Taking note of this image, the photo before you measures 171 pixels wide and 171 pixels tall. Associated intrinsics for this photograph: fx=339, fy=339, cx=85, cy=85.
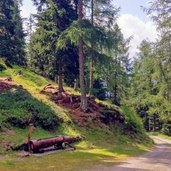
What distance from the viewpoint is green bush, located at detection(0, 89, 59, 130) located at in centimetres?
2178

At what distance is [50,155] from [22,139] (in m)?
2.42

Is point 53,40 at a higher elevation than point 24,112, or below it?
higher

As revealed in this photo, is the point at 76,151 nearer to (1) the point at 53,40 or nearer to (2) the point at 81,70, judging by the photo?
(2) the point at 81,70

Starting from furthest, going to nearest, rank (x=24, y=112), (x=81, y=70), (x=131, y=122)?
(x=131, y=122)
(x=81, y=70)
(x=24, y=112)

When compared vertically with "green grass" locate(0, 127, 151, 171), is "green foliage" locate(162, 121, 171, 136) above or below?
below

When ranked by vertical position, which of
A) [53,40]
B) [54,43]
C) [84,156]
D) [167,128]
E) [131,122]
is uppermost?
[53,40]

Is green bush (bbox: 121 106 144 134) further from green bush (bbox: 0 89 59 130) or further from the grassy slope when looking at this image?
green bush (bbox: 0 89 59 130)

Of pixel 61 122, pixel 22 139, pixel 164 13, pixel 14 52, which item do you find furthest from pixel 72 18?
pixel 22 139

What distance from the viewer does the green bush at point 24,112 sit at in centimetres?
2178

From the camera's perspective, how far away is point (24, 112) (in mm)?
23078

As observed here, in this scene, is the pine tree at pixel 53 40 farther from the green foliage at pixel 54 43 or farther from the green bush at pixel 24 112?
the green bush at pixel 24 112

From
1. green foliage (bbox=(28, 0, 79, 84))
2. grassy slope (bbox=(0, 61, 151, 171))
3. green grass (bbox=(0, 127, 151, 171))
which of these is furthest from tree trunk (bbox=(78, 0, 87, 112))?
green grass (bbox=(0, 127, 151, 171))

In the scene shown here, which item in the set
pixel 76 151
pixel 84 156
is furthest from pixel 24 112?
pixel 84 156

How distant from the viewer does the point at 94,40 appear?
2647 centimetres
